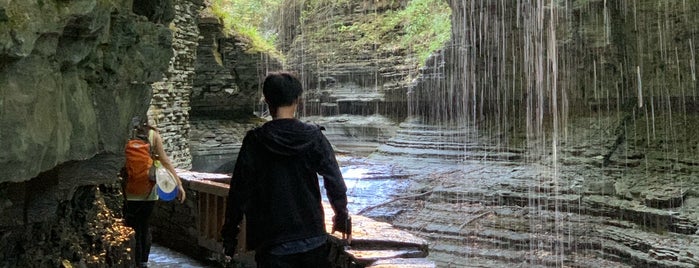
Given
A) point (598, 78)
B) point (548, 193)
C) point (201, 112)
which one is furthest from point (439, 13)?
point (548, 193)

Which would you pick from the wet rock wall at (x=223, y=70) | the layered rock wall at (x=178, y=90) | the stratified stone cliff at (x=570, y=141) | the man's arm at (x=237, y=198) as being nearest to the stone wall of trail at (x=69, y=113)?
the man's arm at (x=237, y=198)

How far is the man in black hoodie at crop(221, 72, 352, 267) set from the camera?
2.44 metres

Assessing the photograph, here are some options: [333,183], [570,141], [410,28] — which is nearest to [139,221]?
[333,183]

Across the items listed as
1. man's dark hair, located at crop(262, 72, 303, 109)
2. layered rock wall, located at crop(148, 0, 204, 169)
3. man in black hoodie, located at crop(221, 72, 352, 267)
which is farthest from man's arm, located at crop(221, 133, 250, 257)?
layered rock wall, located at crop(148, 0, 204, 169)

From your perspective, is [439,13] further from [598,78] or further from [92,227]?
[92,227]

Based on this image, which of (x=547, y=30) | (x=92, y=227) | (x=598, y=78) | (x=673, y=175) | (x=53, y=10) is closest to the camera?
(x=53, y=10)

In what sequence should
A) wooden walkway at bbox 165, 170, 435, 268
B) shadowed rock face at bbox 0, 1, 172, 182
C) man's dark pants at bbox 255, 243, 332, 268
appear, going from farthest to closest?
wooden walkway at bbox 165, 170, 435, 268
man's dark pants at bbox 255, 243, 332, 268
shadowed rock face at bbox 0, 1, 172, 182

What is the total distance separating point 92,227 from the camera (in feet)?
12.6

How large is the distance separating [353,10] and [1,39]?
2686 centimetres

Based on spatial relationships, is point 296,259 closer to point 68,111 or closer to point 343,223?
point 343,223

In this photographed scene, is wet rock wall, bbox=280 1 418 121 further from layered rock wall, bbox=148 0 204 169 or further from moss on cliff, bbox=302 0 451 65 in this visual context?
layered rock wall, bbox=148 0 204 169

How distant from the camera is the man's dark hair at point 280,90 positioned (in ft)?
8.41

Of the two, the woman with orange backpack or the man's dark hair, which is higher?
the man's dark hair

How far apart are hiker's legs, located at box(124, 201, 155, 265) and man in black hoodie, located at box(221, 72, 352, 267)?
2.14 meters
